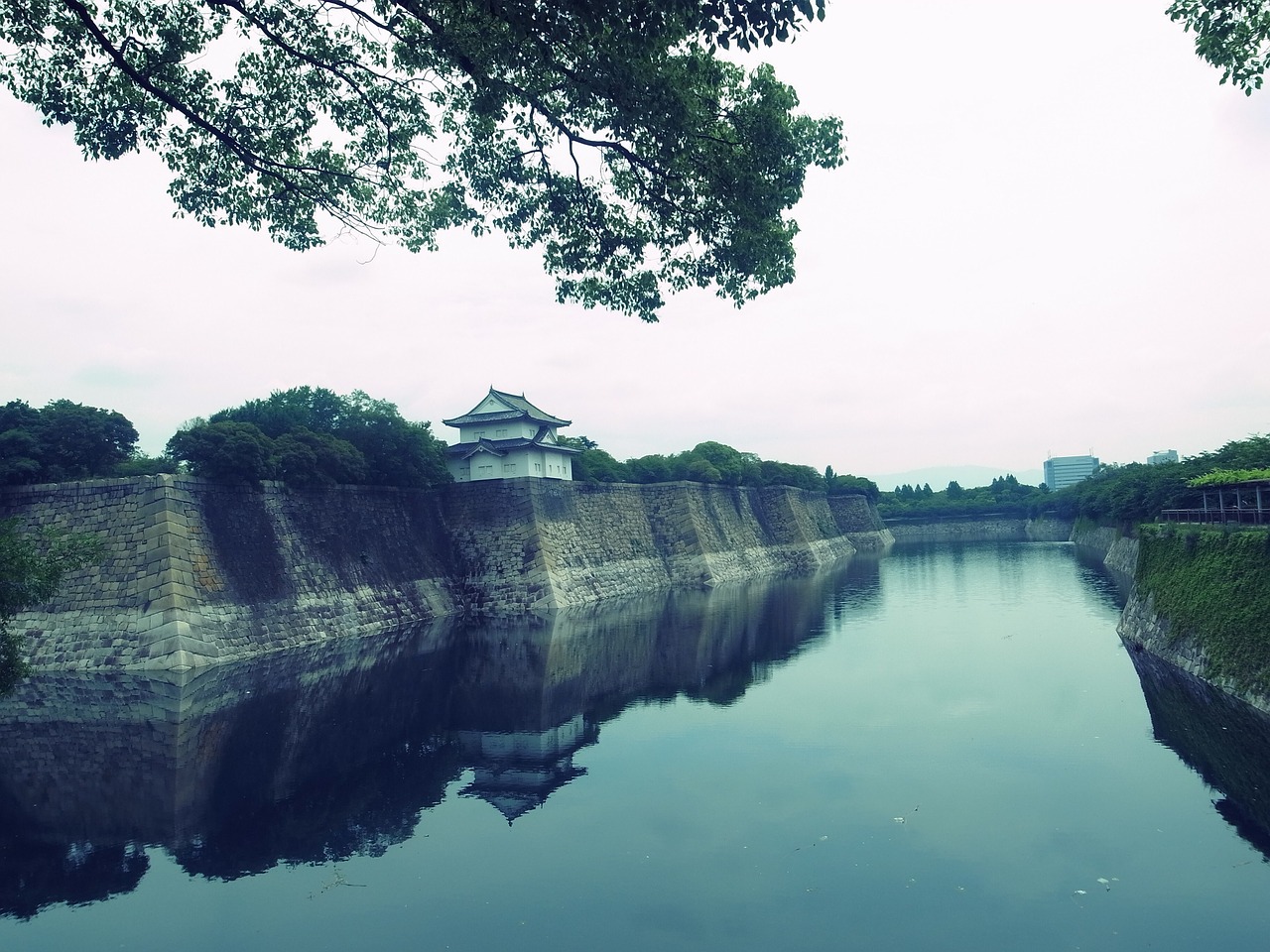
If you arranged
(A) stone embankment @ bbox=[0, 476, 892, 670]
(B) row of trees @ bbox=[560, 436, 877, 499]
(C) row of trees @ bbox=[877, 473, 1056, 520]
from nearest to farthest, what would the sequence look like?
1. (A) stone embankment @ bbox=[0, 476, 892, 670]
2. (B) row of trees @ bbox=[560, 436, 877, 499]
3. (C) row of trees @ bbox=[877, 473, 1056, 520]

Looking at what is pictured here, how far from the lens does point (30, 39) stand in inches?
335

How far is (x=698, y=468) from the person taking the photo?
2094 inches

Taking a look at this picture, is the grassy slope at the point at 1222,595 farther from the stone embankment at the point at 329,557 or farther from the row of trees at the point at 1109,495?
the stone embankment at the point at 329,557

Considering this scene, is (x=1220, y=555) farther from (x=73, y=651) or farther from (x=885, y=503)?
(x=885, y=503)

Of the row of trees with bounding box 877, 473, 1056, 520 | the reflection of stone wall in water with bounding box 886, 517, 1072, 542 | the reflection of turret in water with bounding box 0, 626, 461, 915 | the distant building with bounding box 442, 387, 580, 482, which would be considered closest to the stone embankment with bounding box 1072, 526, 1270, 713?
the reflection of turret in water with bounding box 0, 626, 461, 915

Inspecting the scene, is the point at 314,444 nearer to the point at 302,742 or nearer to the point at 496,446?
the point at 496,446

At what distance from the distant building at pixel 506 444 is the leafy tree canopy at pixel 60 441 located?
18.3 m

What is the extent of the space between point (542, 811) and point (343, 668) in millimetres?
12717

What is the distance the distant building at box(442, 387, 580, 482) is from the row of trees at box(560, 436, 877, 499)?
307 cm

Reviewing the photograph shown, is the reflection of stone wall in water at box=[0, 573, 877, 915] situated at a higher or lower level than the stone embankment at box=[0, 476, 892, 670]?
lower

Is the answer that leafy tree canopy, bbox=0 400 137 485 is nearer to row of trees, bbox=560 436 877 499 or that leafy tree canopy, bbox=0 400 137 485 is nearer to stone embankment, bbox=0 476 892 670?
stone embankment, bbox=0 476 892 670

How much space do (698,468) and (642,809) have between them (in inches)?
1672

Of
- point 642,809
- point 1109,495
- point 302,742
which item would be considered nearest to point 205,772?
point 302,742

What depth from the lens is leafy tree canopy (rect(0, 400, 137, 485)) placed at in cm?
2300
